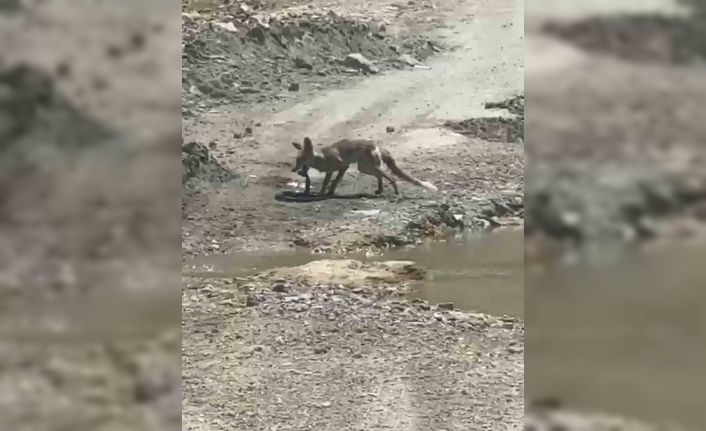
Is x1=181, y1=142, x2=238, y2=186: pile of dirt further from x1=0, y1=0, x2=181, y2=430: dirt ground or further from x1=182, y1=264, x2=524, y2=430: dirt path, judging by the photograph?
x1=182, y1=264, x2=524, y2=430: dirt path

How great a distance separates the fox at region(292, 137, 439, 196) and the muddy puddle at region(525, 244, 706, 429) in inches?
20.5

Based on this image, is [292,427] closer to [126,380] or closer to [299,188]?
[126,380]

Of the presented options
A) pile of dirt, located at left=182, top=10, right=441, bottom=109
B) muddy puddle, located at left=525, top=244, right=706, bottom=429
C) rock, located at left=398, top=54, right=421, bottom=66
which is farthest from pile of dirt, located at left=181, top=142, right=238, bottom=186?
muddy puddle, located at left=525, top=244, right=706, bottom=429

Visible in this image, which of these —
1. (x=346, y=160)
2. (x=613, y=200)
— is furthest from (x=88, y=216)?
(x=613, y=200)

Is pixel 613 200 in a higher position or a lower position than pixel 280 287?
higher

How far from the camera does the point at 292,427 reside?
199 cm

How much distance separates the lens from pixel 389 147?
202 cm

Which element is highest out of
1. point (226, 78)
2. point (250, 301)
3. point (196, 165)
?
point (226, 78)

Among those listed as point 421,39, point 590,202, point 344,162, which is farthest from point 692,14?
point 344,162

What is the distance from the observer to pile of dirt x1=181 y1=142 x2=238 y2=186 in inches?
79.7

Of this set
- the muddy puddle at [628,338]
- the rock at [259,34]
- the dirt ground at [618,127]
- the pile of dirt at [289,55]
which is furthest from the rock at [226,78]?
the muddy puddle at [628,338]

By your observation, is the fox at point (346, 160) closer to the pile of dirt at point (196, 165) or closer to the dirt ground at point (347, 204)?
the dirt ground at point (347, 204)

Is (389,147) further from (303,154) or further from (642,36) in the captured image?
(642,36)

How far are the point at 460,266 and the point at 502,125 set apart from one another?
15.3 inches
